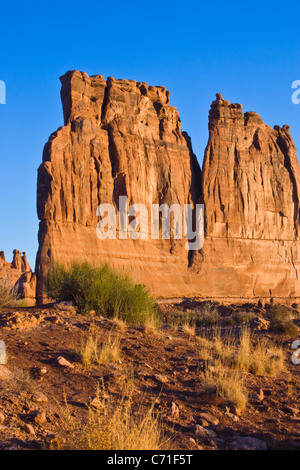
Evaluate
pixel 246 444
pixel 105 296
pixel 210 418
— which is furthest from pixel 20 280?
pixel 246 444

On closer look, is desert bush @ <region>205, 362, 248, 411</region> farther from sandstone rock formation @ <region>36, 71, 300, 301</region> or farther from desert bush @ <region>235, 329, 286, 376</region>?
sandstone rock formation @ <region>36, 71, 300, 301</region>

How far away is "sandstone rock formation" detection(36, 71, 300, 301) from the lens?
3189 cm

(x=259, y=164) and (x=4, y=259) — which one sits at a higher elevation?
(x=259, y=164)

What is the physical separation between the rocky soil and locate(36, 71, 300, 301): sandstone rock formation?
20.4 metres

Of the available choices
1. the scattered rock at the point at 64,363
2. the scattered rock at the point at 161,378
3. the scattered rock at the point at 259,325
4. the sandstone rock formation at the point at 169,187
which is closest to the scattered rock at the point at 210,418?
the scattered rock at the point at 161,378

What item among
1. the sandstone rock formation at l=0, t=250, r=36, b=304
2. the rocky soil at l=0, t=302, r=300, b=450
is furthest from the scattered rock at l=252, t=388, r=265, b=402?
the sandstone rock formation at l=0, t=250, r=36, b=304

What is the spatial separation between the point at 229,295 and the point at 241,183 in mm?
10918

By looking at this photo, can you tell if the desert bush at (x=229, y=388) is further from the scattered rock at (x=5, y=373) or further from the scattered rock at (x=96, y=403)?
the scattered rock at (x=5, y=373)

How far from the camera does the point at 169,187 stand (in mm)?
38438

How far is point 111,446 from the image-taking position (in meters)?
3.76

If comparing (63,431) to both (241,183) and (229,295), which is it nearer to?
(229,295)

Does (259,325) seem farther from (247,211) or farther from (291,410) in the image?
(247,211)
